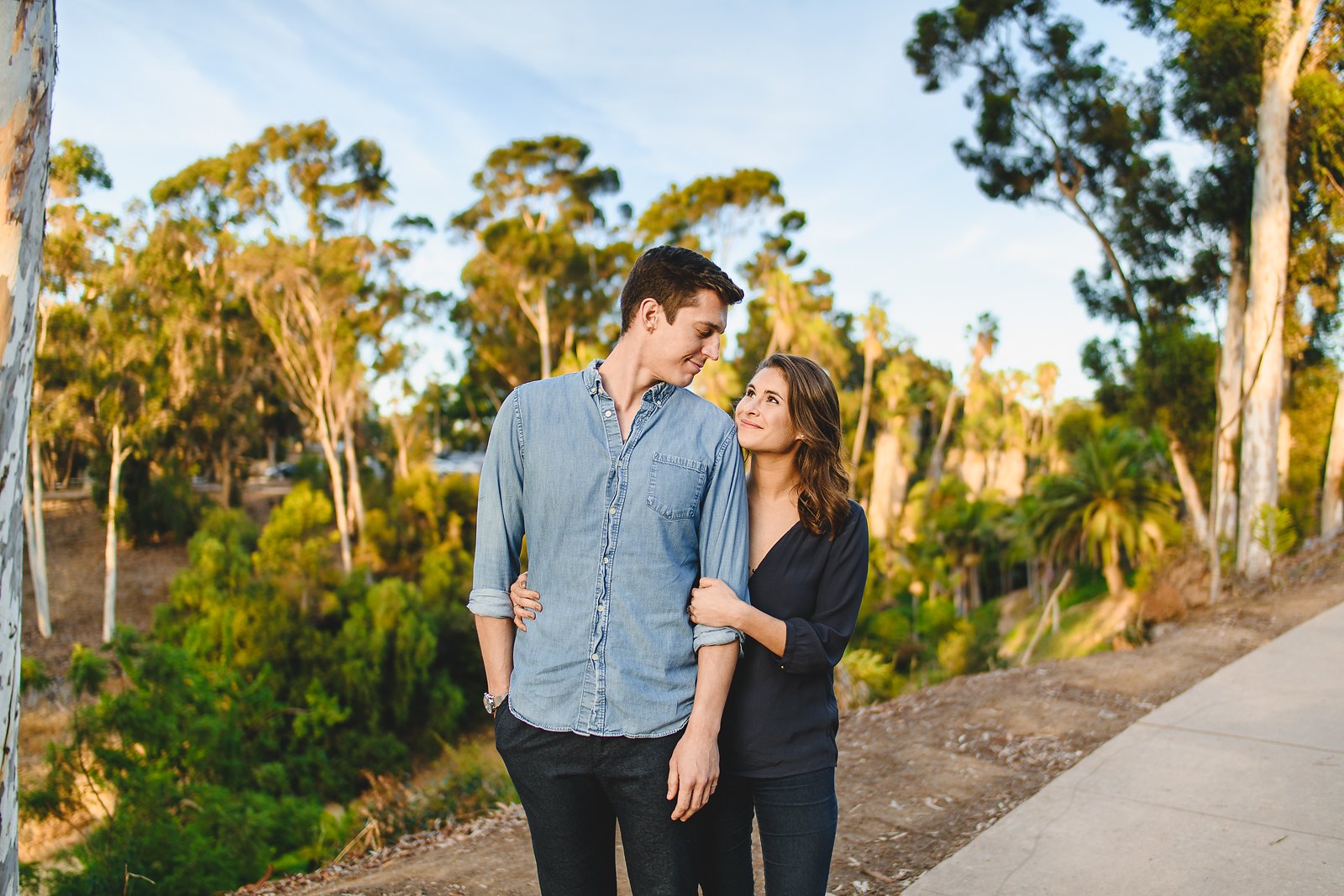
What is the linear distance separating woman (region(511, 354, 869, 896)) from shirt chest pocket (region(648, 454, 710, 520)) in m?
0.28

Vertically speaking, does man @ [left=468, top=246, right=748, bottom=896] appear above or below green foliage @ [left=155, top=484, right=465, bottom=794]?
above

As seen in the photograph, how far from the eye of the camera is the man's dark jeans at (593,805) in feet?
5.38

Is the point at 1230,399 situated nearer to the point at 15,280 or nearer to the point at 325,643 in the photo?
the point at 15,280

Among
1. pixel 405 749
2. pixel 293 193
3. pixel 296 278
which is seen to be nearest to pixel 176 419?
pixel 296 278

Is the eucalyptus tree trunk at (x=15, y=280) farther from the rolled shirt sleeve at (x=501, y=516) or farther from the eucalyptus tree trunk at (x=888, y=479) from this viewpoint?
the eucalyptus tree trunk at (x=888, y=479)

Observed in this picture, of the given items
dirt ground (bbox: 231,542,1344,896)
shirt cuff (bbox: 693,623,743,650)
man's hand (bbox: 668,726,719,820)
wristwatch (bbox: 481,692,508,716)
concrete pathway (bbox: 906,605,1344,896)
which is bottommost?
dirt ground (bbox: 231,542,1344,896)

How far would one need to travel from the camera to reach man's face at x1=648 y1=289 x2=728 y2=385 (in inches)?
68.1

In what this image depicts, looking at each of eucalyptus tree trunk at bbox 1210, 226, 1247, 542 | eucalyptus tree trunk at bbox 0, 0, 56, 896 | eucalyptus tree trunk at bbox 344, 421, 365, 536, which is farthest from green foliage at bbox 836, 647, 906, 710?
eucalyptus tree trunk at bbox 344, 421, 365, 536

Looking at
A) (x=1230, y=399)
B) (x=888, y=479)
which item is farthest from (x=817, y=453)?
(x=888, y=479)

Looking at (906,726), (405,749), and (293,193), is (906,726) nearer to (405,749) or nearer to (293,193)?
(405,749)

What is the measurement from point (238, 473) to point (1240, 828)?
2940 cm

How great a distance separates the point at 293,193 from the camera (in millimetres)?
26141

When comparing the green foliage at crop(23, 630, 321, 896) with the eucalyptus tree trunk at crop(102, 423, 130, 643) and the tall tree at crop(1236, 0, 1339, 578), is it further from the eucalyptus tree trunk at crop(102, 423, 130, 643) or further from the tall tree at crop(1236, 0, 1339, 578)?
the tall tree at crop(1236, 0, 1339, 578)

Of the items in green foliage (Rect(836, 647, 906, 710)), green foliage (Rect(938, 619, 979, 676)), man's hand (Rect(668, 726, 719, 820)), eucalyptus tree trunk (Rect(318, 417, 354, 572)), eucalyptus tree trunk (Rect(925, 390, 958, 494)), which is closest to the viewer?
man's hand (Rect(668, 726, 719, 820))
